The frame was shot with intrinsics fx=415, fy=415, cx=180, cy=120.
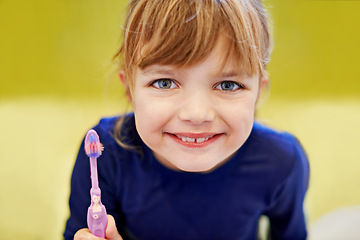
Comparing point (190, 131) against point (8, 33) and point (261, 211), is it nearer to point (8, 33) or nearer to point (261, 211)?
point (261, 211)

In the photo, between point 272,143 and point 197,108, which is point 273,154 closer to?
point 272,143

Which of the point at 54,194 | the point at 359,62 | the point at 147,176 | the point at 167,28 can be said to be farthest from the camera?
the point at 359,62

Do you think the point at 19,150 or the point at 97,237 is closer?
the point at 97,237

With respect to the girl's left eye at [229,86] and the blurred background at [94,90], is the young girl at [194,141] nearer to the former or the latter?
the girl's left eye at [229,86]

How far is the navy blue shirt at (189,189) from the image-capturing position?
0.68m

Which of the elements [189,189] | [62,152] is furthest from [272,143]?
[62,152]

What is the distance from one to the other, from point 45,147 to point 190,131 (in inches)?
27.0

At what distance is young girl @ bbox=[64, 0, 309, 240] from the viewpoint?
501 millimetres

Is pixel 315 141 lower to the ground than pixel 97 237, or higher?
higher

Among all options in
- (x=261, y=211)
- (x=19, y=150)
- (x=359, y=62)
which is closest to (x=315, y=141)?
(x=359, y=62)

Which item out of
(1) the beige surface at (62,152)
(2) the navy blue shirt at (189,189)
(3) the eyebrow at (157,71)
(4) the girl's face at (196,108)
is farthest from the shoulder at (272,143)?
(1) the beige surface at (62,152)

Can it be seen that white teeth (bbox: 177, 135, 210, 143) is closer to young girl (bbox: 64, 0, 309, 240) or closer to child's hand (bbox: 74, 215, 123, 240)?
young girl (bbox: 64, 0, 309, 240)

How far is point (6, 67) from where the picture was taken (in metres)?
1.08

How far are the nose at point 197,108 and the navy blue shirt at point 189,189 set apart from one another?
0.17 m
